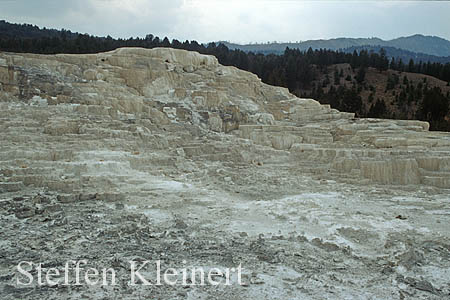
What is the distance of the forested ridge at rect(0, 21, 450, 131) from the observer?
34219mm

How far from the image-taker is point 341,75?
51938 mm

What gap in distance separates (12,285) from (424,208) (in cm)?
714

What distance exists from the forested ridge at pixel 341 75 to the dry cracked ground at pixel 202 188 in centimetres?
1788

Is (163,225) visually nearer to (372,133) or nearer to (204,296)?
(204,296)

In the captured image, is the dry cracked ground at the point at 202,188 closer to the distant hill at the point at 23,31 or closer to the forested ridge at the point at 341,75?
the forested ridge at the point at 341,75

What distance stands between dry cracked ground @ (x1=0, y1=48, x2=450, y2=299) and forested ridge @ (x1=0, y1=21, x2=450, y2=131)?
17.9 metres

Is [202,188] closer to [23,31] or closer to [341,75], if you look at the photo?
[341,75]

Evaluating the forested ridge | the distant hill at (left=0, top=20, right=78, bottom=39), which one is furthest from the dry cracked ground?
the distant hill at (left=0, top=20, right=78, bottom=39)

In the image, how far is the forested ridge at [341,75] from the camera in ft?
112

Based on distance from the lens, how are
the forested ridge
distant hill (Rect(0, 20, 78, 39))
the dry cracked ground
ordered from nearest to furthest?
the dry cracked ground → the forested ridge → distant hill (Rect(0, 20, 78, 39))

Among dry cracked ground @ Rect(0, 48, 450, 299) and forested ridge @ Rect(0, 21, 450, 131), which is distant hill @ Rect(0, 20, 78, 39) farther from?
dry cracked ground @ Rect(0, 48, 450, 299)

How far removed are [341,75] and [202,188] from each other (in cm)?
4813

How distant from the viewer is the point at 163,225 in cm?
582

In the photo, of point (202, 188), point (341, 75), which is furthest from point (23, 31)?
point (202, 188)
